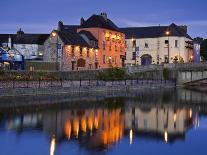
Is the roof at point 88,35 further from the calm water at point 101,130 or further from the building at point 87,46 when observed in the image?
the calm water at point 101,130

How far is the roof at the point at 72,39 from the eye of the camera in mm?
99125

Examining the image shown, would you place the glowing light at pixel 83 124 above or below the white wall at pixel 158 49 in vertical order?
below

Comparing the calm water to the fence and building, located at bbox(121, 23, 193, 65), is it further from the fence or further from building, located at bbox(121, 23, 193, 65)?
building, located at bbox(121, 23, 193, 65)

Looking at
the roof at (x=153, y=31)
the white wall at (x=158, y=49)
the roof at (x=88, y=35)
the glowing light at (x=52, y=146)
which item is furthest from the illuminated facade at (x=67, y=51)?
the glowing light at (x=52, y=146)

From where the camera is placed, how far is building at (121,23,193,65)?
5221 inches

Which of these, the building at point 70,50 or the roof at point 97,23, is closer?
the building at point 70,50

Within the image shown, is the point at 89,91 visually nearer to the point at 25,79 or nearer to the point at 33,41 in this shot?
the point at 25,79

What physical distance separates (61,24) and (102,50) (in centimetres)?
2306

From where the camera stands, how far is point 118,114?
5025cm

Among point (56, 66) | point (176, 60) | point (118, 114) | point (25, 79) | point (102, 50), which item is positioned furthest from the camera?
point (176, 60)

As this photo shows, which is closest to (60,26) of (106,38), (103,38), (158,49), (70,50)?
(106,38)

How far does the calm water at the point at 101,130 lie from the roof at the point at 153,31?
77.1 m

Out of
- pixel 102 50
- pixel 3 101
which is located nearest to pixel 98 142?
pixel 3 101

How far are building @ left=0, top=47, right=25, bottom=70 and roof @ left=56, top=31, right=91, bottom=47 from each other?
9.69 metres
